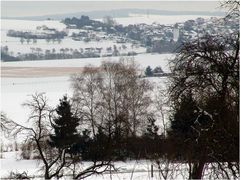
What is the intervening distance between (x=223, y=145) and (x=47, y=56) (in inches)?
3942

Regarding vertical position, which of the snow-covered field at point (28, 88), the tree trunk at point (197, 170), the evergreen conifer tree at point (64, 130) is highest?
the tree trunk at point (197, 170)

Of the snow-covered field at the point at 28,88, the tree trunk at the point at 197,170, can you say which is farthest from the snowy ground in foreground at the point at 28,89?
the tree trunk at the point at 197,170

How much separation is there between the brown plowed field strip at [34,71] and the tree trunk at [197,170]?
220 feet

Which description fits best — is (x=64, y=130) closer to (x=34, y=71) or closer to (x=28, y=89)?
(x=28, y=89)

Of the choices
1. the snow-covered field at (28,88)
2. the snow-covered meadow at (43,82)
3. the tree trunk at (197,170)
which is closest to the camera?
the tree trunk at (197,170)

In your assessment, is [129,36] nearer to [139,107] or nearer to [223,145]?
[139,107]

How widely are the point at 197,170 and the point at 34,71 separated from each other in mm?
81211

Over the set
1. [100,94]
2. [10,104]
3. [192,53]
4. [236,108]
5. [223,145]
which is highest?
[192,53]

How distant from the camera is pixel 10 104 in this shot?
48.9 meters

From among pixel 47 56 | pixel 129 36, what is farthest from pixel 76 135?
pixel 129 36

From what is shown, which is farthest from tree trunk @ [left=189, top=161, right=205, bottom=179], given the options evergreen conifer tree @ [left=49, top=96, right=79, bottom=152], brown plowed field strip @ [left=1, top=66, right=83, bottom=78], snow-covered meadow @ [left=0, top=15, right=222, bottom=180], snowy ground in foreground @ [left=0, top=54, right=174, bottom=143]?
brown plowed field strip @ [left=1, top=66, right=83, bottom=78]

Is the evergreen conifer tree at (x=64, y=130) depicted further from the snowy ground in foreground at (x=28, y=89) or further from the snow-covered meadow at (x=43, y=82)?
the snowy ground in foreground at (x=28, y=89)

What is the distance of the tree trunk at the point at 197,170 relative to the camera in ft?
21.1

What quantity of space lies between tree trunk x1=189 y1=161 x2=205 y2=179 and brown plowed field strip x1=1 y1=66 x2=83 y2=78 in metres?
67.0
